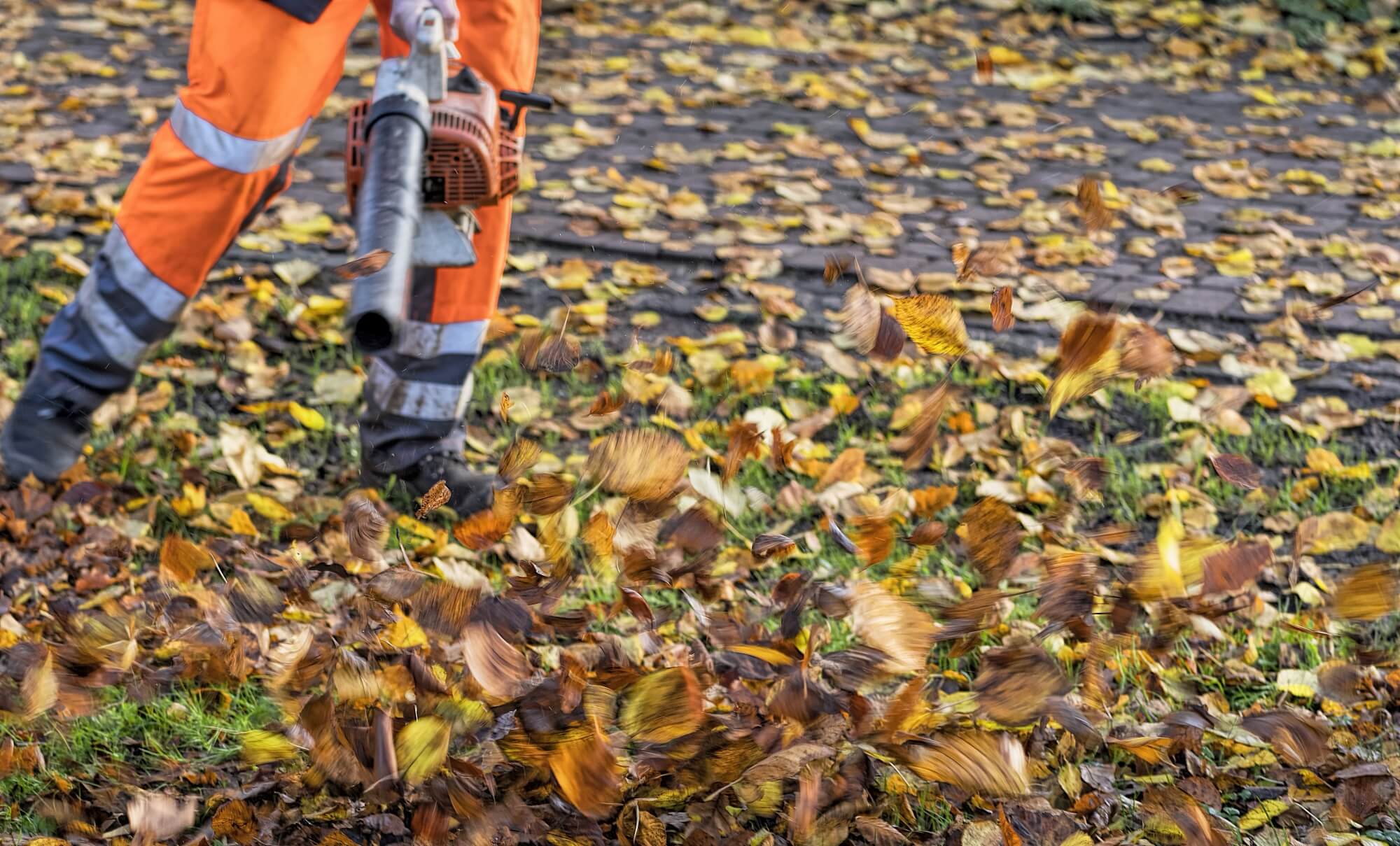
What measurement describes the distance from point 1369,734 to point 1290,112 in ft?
13.2

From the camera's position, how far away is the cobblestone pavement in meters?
3.64

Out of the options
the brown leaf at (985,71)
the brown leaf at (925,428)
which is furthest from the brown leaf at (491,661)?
the brown leaf at (985,71)

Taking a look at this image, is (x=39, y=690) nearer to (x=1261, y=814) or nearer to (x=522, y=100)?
(x=522, y=100)

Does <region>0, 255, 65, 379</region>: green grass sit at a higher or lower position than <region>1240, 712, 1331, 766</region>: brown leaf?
lower

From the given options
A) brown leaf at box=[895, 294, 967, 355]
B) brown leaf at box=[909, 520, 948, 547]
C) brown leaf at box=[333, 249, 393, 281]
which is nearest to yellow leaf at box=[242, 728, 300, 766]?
brown leaf at box=[333, 249, 393, 281]

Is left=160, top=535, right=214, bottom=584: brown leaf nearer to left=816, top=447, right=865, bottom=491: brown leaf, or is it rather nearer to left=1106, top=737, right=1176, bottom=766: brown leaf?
left=816, top=447, right=865, bottom=491: brown leaf

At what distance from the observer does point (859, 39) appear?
6.06 meters

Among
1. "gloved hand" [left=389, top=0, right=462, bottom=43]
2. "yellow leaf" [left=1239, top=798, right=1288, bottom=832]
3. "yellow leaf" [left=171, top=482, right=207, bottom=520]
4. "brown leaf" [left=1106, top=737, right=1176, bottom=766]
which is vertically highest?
"gloved hand" [left=389, top=0, right=462, bottom=43]

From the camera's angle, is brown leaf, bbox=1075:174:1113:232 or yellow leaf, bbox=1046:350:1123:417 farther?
brown leaf, bbox=1075:174:1113:232

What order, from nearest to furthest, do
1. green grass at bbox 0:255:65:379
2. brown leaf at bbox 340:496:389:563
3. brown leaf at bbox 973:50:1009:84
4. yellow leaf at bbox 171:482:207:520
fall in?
1. brown leaf at bbox 340:496:389:563
2. yellow leaf at bbox 171:482:207:520
3. green grass at bbox 0:255:65:379
4. brown leaf at bbox 973:50:1009:84

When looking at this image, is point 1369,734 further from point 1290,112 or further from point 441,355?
point 1290,112

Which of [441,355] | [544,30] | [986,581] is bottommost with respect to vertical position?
[544,30]

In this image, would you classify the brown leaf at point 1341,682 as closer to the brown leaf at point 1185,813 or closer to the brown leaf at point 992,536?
the brown leaf at point 1185,813

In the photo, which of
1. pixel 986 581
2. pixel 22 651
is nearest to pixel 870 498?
pixel 986 581
